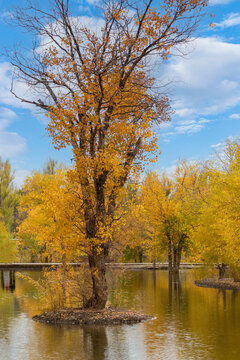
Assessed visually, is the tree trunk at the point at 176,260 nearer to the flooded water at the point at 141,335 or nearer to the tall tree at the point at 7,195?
the flooded water at the point at 141,335

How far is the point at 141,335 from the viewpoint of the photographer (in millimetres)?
14945

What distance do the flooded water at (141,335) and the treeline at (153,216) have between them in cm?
272

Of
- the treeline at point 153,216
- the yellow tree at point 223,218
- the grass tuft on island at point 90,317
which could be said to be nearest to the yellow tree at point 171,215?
the treeline at point 153,216

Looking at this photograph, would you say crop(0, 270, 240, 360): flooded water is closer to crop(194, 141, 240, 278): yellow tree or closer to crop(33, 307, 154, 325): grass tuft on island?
crop(33, 307, 154, 325): grass tuft on island

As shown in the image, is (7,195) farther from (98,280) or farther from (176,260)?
(98,280)

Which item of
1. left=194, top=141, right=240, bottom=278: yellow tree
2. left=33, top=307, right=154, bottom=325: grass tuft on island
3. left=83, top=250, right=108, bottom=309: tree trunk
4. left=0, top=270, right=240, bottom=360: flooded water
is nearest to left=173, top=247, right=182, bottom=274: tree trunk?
left=194, top=141, right=240, bottom=278: yellow tree

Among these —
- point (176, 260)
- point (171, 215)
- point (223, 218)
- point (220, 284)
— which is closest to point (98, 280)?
point (223, 218)

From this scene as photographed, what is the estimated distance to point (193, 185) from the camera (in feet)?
150

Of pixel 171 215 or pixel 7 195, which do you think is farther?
pixel 7 195

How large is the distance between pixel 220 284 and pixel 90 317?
16.3 metres

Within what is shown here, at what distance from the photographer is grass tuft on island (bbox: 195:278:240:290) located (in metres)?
30.1

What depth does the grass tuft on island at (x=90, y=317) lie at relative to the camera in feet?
55.1

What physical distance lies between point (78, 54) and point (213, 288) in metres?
18.9

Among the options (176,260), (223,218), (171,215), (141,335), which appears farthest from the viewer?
(176,260)
